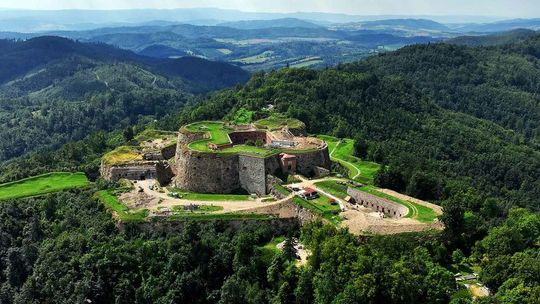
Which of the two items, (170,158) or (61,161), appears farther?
(61,161)

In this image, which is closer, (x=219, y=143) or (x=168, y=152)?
(x=219, y=143)

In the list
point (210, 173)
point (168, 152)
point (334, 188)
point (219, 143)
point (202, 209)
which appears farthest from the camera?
point (168, 152)

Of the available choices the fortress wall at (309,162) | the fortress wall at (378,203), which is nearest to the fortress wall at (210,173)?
the fortress wall at (309,162)

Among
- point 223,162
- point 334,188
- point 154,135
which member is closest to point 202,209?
point 223,162

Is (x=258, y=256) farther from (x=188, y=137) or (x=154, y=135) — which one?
(x=154, y=135)

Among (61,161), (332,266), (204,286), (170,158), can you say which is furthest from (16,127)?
(332,266)

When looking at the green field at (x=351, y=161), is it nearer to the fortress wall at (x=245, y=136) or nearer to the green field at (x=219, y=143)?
the fortress wall at (x=245, y=136)

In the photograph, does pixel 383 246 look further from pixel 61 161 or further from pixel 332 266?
pixel 61 161
